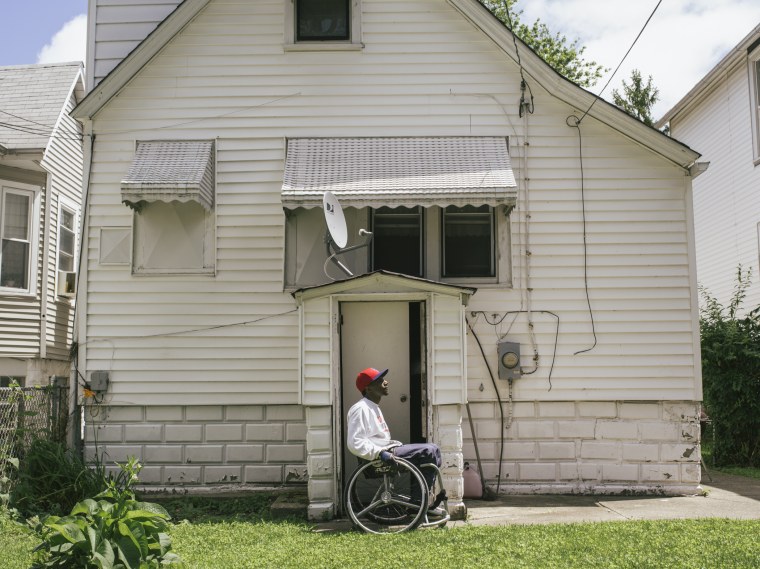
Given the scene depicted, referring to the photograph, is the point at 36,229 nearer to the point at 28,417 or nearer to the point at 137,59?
the point at 137,59

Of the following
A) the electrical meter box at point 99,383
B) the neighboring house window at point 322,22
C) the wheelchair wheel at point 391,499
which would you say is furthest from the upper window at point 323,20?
the wheelchair wheel at point 391,499

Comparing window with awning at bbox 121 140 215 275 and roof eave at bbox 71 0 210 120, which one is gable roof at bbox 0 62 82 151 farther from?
window with awning at bbox 121 140 215 275

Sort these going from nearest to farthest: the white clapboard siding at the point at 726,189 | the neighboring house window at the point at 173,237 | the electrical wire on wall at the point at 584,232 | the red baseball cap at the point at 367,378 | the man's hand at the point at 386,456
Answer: the man's hand at the point at 386,456, the red baseball cap at the point at 367,378, the electrical wire on wall at the point at 584,232, the neighboring house window at the point at 173,237, the white clapboard siding at the point at 726,189

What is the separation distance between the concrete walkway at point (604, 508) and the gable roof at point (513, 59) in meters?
4.07

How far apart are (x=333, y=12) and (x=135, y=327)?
483 cm

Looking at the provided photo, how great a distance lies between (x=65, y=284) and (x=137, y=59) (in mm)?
7560

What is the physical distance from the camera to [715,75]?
57.0 feet

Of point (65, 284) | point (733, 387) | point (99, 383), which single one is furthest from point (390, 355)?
point (65, 284)

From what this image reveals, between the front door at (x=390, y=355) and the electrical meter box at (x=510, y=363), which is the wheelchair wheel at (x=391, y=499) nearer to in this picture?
the front door at (x=390, y=355)

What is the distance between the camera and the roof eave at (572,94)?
1016cm

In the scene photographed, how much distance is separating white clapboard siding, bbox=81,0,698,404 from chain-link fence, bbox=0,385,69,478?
2.07 feet

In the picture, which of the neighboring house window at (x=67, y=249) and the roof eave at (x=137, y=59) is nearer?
the roof eave at (x=137, y=59)

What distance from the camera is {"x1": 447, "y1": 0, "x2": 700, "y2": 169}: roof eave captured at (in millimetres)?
10164

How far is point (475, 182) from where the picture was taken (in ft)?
31.2
